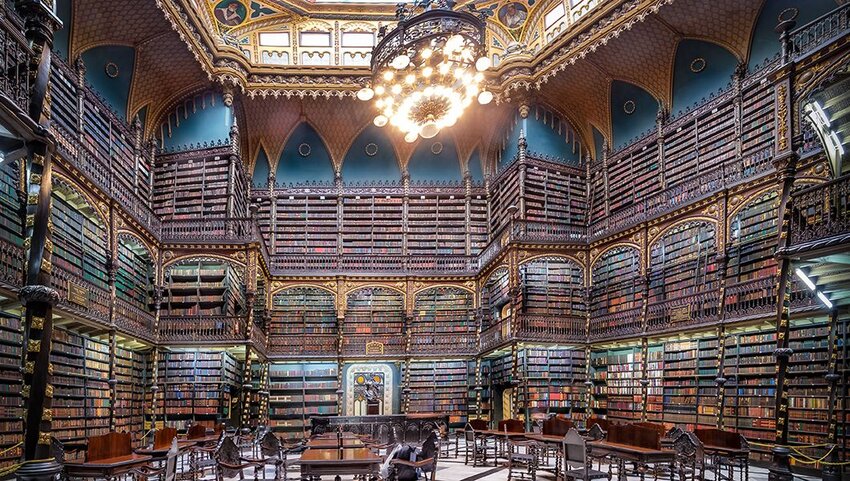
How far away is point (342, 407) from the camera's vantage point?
18.3m

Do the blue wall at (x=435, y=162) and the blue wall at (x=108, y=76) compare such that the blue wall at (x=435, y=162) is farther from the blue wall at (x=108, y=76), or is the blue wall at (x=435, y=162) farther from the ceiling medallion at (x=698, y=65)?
the blue wall at (x=108, y=76)

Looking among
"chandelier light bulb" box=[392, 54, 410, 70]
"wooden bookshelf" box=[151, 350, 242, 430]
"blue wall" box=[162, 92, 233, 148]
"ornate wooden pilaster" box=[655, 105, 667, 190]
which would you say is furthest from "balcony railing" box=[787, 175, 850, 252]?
"blue wall" box=[162, 92, 233, 148]

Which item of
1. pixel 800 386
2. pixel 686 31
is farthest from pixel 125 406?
pixel 686 31

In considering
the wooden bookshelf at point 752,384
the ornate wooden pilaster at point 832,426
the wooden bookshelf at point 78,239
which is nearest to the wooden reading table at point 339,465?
the ornate wooden pilaster at point 832,426

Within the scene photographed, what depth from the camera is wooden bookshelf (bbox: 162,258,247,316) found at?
51.6 ft

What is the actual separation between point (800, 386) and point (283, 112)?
49.9ft

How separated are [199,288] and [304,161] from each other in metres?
6.00

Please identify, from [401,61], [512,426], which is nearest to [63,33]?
[401,61]

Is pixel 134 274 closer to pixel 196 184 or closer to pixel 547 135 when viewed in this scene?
pixel 196 184

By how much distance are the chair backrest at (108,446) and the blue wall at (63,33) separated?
788 centimetres

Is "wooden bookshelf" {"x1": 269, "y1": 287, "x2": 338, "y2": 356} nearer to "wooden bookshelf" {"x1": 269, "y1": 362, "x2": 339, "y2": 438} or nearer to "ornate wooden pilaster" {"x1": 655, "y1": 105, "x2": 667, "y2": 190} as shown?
"wooden bookshelf" {"x1": 269, "y1": 362, "x2": 339, "y2": 438}

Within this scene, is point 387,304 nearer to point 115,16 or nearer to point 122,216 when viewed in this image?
point 122,216

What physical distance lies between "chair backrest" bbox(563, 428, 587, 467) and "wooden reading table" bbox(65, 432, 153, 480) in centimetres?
470

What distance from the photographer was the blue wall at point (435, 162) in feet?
66.7
